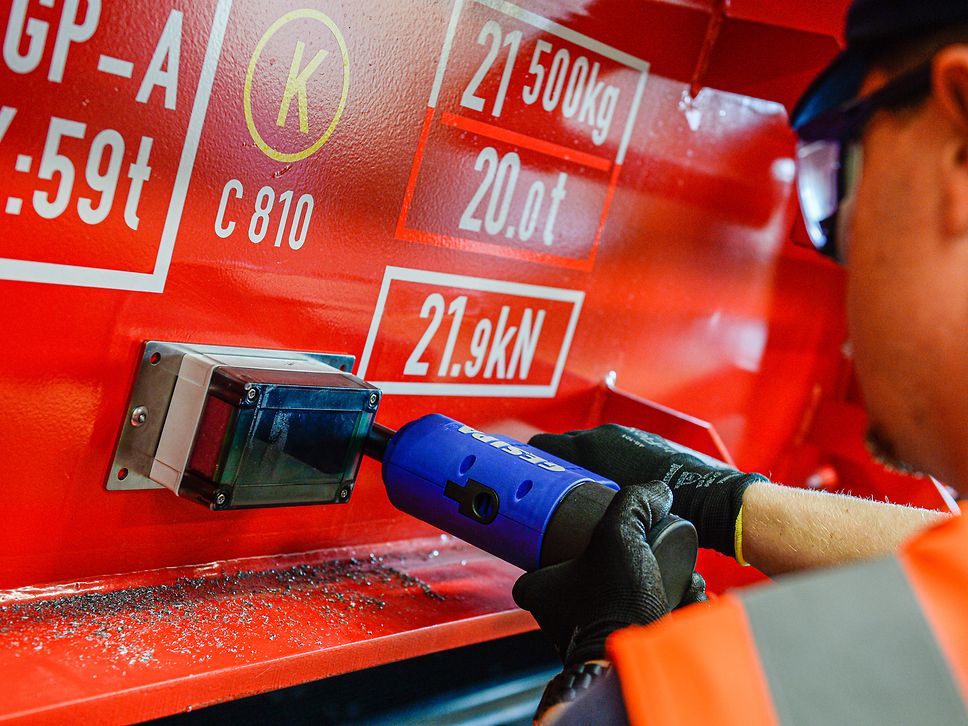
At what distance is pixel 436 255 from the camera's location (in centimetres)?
149

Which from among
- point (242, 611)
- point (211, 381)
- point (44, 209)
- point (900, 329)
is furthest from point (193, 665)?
point (900, 329)

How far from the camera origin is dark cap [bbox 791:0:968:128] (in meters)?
0.72

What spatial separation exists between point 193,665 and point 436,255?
677mm

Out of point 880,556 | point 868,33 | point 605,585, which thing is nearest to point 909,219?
point 868,33

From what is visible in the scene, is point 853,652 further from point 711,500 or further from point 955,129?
point 711,500

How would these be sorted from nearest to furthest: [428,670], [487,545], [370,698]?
1. [487,545]
2. [370,698]
3. [428,670]

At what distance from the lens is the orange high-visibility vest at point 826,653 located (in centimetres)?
55

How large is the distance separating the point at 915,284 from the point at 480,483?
0.68 m

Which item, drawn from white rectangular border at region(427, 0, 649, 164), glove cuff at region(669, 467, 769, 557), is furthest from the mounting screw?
glove cuff at region(669, 467, 769, 557)

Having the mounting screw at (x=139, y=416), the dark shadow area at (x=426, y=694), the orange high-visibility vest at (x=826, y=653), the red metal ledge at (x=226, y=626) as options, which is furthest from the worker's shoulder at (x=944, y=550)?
the dark shadow area at (x=426, y=694)

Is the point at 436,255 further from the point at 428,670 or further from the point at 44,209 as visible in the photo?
the point at 428,670

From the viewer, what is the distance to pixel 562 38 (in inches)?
60.6

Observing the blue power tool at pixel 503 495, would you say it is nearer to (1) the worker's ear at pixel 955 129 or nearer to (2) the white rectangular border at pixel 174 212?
(2) the white rectangular border at pixel 174 212

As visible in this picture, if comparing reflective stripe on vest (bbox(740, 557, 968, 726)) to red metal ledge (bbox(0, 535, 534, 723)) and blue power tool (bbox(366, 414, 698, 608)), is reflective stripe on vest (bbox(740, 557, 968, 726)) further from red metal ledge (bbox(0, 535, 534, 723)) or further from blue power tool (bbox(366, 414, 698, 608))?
red metal ledge (bbox(0, 535, 534, 723))
